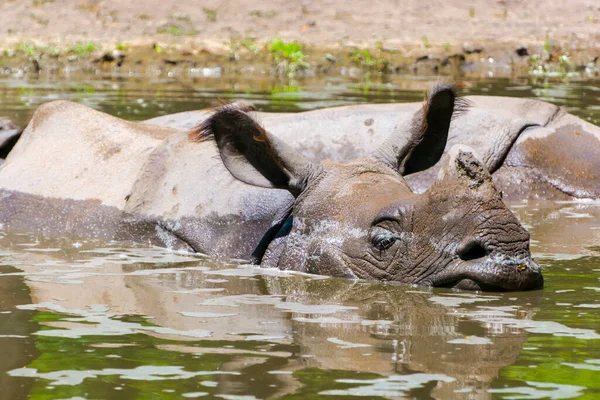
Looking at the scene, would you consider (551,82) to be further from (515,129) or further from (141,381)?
(141,381)

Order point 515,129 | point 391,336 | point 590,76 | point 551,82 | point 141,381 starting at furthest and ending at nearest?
1. point 590,76
2. point 551,82
3. point 515,129
4. point 391,336
5. point 141,381

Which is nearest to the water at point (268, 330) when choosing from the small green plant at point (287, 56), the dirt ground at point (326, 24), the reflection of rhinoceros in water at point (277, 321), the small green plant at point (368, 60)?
the reflection of rhinoceros in water at point (277, 321)

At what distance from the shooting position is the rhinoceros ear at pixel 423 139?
759 centimetres

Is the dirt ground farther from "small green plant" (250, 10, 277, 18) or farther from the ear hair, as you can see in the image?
the ear hair

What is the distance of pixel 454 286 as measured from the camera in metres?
6.45

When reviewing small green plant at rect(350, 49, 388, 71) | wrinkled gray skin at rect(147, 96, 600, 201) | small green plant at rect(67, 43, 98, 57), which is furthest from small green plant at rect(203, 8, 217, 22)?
wrinkled gray skin at rect(147, 96, 600, 201)

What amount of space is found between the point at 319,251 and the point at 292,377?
2.31 m

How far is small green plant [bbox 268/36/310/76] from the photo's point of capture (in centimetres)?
2412

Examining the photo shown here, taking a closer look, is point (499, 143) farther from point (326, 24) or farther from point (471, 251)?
Answer: point (326, 24)

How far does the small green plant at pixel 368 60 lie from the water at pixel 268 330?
1600 cm

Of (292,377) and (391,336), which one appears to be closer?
(292,377)

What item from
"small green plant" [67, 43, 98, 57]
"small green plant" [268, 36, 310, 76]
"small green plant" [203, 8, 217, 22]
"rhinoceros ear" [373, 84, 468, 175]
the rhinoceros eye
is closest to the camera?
the rhinoceros eye

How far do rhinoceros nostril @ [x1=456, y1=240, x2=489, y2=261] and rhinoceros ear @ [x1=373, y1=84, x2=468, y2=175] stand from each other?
1.44 meters

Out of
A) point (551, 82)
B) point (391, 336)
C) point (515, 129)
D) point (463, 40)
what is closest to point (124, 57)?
point (463, 40)
